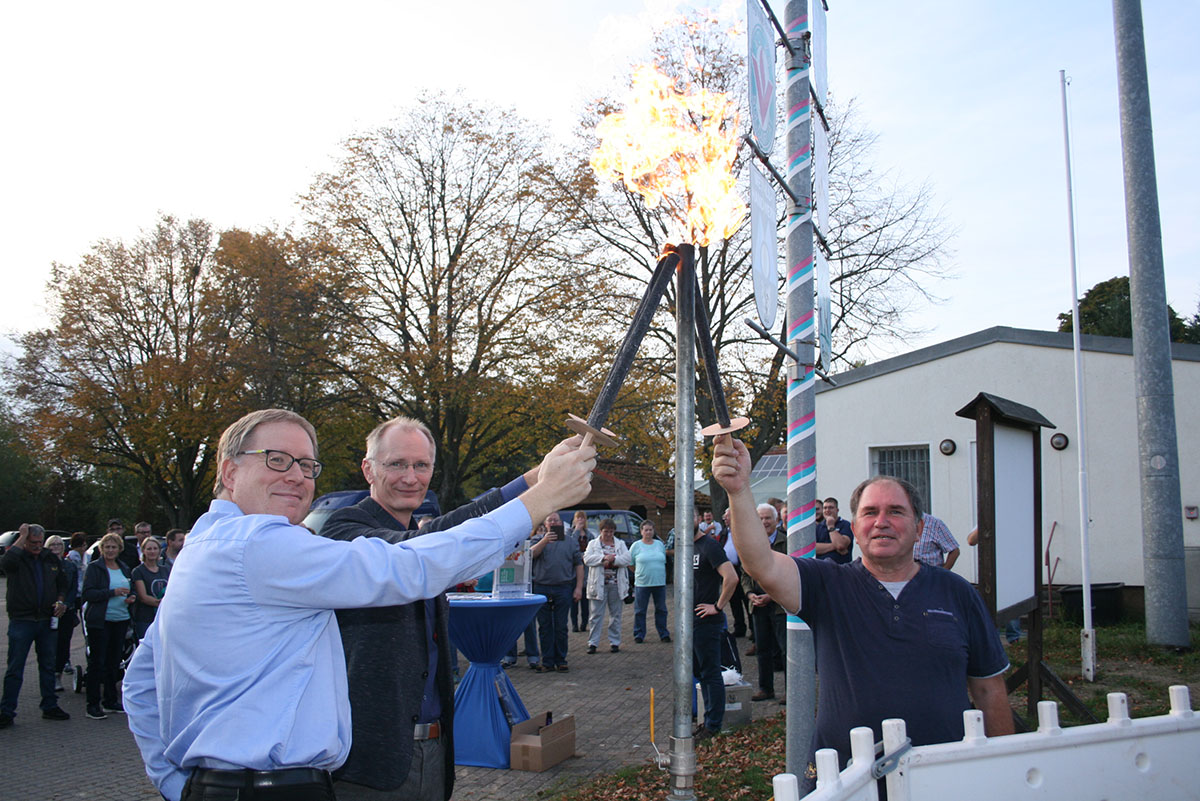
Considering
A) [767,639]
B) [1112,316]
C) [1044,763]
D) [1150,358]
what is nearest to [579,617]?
[767,639]

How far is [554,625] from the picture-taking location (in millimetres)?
11969

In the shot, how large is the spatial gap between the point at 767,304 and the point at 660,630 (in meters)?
11.0

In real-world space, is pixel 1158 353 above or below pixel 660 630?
above

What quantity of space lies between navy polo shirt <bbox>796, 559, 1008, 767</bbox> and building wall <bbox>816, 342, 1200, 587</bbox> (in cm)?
1267

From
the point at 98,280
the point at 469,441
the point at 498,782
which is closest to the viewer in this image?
the point at 498,782

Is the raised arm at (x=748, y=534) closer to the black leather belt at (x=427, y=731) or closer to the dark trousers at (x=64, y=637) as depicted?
the black leather belt at (x=427, y=731)

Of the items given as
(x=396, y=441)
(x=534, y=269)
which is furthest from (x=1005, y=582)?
(x=534, y=269)

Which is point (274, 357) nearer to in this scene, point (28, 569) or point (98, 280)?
point (98, 280)

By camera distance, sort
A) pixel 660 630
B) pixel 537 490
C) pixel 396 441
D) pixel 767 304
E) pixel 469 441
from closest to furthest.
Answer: pixel 537 490 → pixel 396 441 → pixel 767 304 → pixel 660 630 → pixel 469 441

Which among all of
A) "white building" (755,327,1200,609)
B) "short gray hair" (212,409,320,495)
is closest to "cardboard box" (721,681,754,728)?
"short gray hair" (212,409,320,495)

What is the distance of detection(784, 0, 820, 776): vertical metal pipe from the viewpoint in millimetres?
4727

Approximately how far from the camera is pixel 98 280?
33406 mm

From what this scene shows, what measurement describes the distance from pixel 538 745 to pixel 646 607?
22.6ft

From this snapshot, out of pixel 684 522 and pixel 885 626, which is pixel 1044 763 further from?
pixel 684 522
